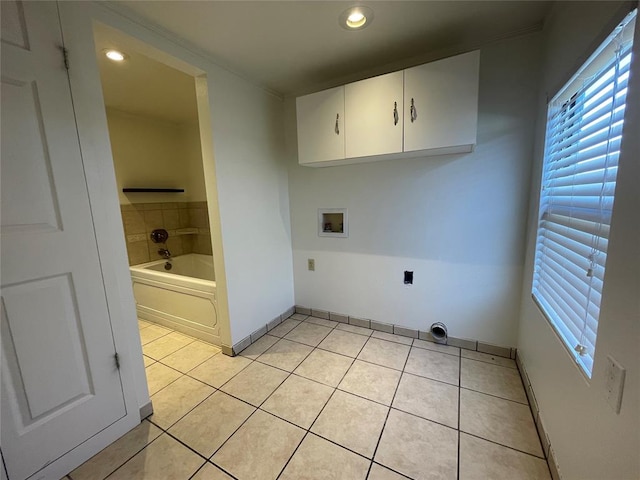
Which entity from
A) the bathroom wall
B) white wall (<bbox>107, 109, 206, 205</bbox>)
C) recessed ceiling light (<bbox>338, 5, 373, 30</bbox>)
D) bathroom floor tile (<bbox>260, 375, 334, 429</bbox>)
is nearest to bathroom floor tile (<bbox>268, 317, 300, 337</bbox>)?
bathroom floor tile (<bbox>260, 375, 334, 429</bbox>)

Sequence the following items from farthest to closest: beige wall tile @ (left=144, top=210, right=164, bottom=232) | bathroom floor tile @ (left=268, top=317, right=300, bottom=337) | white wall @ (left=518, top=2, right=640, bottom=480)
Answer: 1. beige wall tile @ (left=144, top=210, right=164, bottom=232)
2. bathroom floor tile @ (left=268, top=317, right=300, bottom=337)
3. white wall @ (left=518, top=2, right=640, bottom=480)

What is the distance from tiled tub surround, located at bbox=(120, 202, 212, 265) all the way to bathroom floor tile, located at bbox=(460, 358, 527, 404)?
3.16m

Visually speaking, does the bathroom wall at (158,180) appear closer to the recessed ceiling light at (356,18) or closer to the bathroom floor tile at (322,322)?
the bathroom floor tile at (322,322)

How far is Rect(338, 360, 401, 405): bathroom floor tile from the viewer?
1.68 m

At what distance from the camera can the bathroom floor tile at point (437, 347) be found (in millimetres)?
2107

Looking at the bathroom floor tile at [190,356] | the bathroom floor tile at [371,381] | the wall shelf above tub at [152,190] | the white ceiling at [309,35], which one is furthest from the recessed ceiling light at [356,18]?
the wall shelf above tub at [152,190]

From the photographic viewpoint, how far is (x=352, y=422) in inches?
58.2

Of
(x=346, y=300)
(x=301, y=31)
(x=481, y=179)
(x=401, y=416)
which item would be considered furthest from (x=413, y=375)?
(x=301, y=31)

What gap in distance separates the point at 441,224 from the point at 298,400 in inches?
63.9

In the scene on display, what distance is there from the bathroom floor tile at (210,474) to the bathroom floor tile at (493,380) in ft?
4.95

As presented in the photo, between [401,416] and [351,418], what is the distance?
0.95 ft

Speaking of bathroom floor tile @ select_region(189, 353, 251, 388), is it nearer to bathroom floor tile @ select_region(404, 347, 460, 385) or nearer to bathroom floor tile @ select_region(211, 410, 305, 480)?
bathroom floor tile @ select_region(211, 410, 305, 480)

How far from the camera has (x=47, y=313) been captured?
1.16 metres

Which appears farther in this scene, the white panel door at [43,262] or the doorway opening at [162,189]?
the doorway opening at [162,189]
